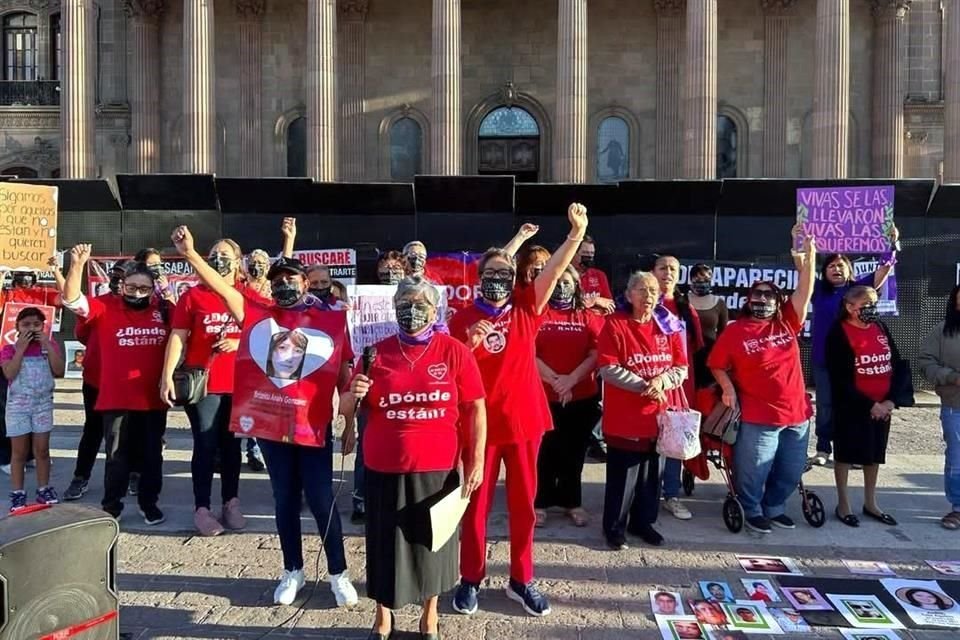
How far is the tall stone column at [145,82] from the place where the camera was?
23922mm

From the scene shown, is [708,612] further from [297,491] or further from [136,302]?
[136,302]

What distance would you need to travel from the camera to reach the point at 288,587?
14.2ft

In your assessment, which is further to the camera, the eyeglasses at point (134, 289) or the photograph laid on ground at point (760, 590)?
the eyeglasses at point (134, 289)

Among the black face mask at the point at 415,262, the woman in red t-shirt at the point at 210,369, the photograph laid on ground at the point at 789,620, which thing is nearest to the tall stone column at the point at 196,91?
the black face mask at the point at 415,262

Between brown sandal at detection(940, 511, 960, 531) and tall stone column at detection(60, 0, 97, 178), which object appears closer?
brown sandal at detection(940, 511, 960, 531)

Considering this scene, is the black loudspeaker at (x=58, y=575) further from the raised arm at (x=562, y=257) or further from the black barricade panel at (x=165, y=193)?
the black barricade panel at (x=165, y=193)

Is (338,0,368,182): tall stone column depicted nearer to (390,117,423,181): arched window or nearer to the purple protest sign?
(390,117,423,181): arched window

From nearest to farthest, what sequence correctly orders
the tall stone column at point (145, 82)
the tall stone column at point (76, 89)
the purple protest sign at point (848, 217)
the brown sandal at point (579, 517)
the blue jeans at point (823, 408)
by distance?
1. the brown sandal at point (579, 517)
2. the blue jeans at point (823, 408)
3. the purple protest sign at point (848, 217)
4. the tall stone column at point (76, 89)
5. the tall stone column at point (145, 82)

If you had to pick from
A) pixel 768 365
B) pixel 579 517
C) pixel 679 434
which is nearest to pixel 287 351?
pixel 679 434

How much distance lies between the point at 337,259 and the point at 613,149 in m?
15.4

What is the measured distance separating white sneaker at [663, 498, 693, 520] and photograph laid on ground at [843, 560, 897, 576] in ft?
4.26

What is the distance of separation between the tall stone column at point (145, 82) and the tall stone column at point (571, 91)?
14036 mm

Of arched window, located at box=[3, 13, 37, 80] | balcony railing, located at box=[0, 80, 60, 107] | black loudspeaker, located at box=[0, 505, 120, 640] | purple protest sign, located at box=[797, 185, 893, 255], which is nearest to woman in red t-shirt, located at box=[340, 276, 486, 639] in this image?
black loudspeaker, located at box=[0, 505, 120, 640]

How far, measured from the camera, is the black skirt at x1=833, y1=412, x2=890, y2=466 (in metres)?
5.74
